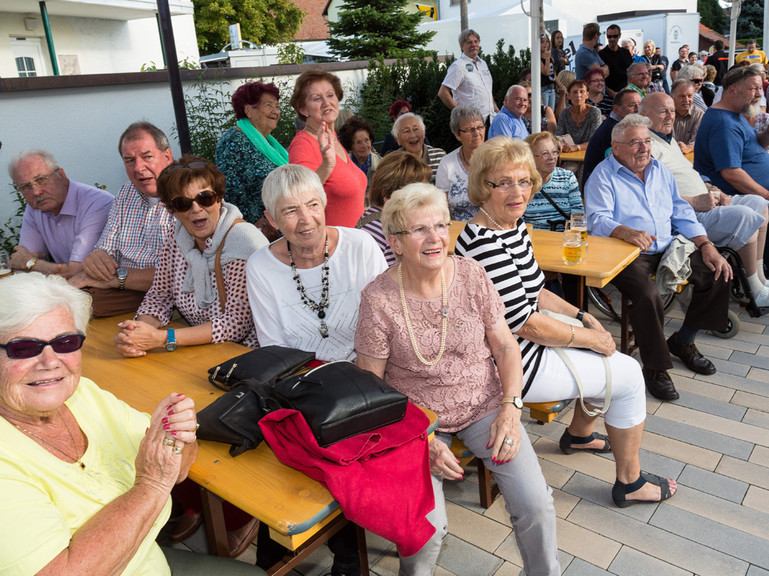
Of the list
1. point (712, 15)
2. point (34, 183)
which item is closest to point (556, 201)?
point (34, 183)

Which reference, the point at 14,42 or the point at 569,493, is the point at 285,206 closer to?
the point at 569,493

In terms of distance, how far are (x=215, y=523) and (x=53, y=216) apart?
2219 millimetres

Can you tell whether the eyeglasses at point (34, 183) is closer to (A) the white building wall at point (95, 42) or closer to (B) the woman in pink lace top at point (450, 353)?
(B) the woman in pink lace top at point (450, 353)

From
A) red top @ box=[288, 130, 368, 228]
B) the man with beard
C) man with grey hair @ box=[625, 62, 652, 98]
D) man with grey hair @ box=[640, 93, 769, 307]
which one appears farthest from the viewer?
man with grey hair @ box=[625, 62, 652, 98]

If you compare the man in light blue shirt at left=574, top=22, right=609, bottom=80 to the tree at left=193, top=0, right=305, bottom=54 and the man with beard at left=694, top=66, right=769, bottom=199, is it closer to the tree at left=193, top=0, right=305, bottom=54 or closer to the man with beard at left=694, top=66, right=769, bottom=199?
the man with beard at left=694, top=66, right=769, bottom=199

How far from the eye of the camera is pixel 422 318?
79.0 inches

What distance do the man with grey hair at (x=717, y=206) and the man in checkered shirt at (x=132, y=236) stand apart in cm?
332

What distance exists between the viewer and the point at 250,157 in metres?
3.66

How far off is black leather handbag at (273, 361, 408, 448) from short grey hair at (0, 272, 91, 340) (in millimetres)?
577

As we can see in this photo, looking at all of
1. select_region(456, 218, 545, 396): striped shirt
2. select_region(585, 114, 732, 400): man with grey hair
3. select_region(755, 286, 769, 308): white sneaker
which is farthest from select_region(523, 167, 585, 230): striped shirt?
select_region(456, 218, 545, 396): striped shirt

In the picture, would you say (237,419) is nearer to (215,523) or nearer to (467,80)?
(215,523)

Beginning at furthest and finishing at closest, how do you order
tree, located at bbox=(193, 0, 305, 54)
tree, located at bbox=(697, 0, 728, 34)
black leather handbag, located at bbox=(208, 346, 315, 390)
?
tree, located at bbox=(697, 0, 728, 34)
tree, located at bbox=(193, 0, 305, 54)
black leather handbag, located at bbox=(208, 346, 315, 390)

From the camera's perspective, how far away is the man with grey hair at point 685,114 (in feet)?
18.7

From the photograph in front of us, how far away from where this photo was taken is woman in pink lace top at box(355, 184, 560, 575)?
6.33 ft
